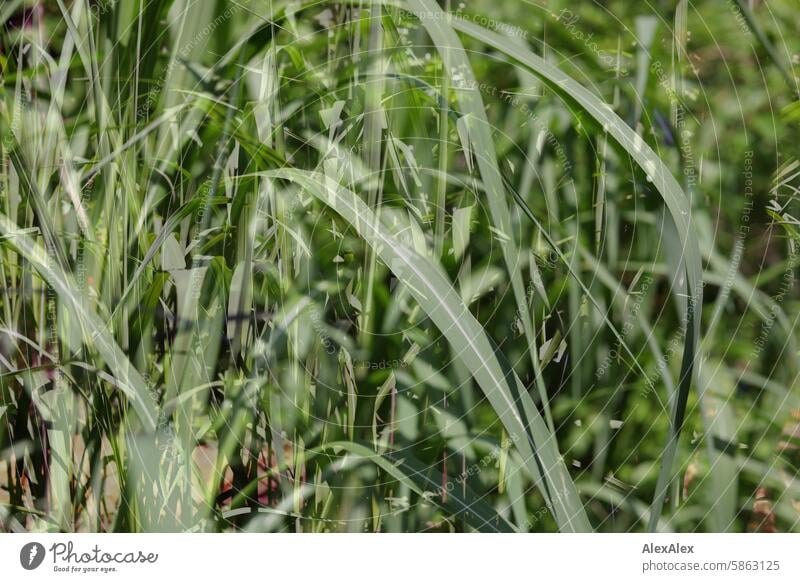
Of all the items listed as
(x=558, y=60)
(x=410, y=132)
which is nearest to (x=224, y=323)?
(x=410, y=132)

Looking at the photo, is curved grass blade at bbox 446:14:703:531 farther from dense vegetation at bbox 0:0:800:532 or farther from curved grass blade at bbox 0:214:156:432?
curved grass blade at bbox 0:214:156:432

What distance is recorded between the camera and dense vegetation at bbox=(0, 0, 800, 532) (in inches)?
15.2
